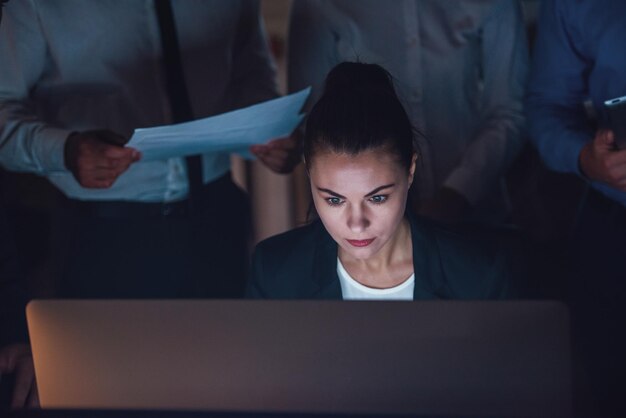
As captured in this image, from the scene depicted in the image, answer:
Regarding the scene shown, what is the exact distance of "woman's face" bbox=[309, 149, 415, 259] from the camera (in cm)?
135

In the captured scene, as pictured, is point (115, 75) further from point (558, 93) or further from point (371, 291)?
point (558, 93)

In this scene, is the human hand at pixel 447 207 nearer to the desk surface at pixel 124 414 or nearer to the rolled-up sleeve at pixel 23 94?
the rolled-up sleeve at pixel 23 94

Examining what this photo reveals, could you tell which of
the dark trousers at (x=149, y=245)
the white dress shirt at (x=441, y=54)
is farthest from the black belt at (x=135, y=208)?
the white dress shirt at (x=441, y=54)

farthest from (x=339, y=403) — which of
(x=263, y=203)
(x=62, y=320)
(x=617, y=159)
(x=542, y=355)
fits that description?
(x=263, y=203)

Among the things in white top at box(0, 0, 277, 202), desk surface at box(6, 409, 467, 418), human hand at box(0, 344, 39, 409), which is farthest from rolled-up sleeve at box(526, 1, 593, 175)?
human hand at box(0, 344, 39, 409)

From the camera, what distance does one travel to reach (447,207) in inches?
69.8

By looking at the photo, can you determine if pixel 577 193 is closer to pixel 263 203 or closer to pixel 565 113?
pixel 565 113

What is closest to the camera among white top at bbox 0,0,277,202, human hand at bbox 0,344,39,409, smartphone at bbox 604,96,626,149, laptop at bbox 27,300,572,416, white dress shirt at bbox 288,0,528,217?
laptop at bbox 27,300,572,416

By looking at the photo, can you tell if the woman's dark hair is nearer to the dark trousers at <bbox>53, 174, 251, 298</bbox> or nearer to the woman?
the woman

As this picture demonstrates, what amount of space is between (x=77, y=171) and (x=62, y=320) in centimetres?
75

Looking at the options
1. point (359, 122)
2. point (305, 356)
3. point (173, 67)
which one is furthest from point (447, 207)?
point (305, 356)

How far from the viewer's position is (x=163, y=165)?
1.78 metres

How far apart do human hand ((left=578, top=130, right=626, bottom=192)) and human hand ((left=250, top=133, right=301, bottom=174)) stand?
0.64 metres

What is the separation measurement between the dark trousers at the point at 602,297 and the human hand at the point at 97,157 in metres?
0.99
